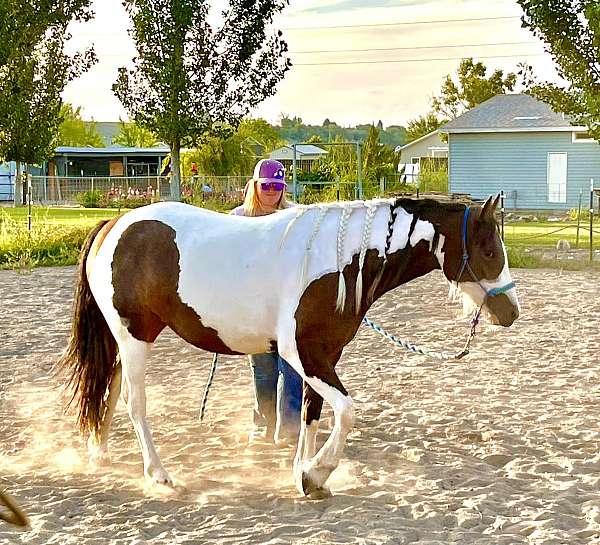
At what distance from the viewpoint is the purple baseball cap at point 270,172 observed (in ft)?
17.0

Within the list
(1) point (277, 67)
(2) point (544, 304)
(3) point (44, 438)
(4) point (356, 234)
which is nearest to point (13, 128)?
(1) point (277, 67)

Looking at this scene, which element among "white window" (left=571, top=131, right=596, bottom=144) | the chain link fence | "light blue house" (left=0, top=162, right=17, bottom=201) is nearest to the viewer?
the chain link fence

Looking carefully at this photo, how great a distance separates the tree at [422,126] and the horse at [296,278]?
47.8m

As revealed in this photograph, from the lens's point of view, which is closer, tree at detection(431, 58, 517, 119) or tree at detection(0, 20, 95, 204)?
tree at detection(0, 20, 95, 204)

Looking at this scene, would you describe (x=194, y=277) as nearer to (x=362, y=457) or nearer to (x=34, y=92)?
(x=362, y=457)

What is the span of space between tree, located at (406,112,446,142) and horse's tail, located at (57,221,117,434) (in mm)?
47603

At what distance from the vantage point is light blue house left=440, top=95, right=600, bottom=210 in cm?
2931

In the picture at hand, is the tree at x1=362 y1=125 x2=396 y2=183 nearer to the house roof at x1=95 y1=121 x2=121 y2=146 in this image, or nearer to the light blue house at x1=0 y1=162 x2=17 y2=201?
the light blue house at x1=0 y1=162 x2=17 y2=201

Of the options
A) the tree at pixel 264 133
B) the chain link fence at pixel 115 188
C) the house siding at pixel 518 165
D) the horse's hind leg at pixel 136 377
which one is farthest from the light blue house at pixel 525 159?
the horse's hind leg at pixel 136 377

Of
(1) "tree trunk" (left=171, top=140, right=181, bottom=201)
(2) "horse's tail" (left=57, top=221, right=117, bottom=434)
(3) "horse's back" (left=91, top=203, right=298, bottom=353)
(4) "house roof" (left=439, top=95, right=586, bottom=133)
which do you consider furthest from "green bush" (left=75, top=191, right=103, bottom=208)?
(3) "horse's back" (left=91, top=203, right=298, bottom=353)

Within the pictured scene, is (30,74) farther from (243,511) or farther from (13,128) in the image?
(243,511)

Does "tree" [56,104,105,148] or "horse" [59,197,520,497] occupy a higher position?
"tree" [56,104,105,148]

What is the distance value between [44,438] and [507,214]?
23.0 m

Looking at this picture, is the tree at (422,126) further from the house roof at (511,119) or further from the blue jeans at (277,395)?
the blue jeans at (277,395)
